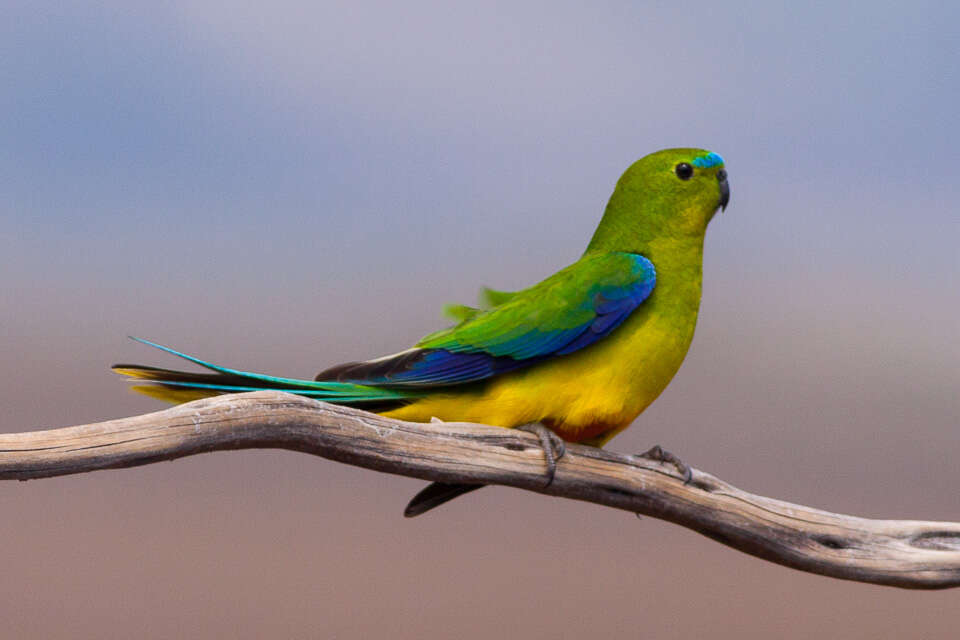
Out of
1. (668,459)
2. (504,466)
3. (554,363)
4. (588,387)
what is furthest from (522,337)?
(668,459)

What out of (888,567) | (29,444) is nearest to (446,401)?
(29,444)

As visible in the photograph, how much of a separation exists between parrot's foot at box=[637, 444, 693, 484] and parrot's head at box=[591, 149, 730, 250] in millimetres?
631

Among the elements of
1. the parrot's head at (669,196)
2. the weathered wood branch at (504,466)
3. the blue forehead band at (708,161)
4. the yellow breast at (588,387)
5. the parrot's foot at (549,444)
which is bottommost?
the weathered wood branch at (504,466)

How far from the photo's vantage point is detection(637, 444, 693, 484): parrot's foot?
3023mm

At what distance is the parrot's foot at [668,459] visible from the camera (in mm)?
3023

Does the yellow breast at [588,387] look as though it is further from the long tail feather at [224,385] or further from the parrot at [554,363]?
the long tail feather at [224,385]

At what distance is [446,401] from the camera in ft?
9.42

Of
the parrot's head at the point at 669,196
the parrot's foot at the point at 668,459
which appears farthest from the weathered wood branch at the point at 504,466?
the parrot's head at the point at 669,196

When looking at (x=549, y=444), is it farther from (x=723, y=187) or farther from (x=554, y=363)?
(x=723, y=187)

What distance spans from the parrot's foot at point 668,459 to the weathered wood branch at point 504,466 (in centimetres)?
2

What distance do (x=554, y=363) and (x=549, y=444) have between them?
232 millimetres

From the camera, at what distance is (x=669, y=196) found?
3020 mm

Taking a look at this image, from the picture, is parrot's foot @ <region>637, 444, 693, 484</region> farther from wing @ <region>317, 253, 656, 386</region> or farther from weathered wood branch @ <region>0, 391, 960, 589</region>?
wing @ <region>317, 253, 656, 386</region>

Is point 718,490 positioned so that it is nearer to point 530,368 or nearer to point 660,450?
point 660,450
